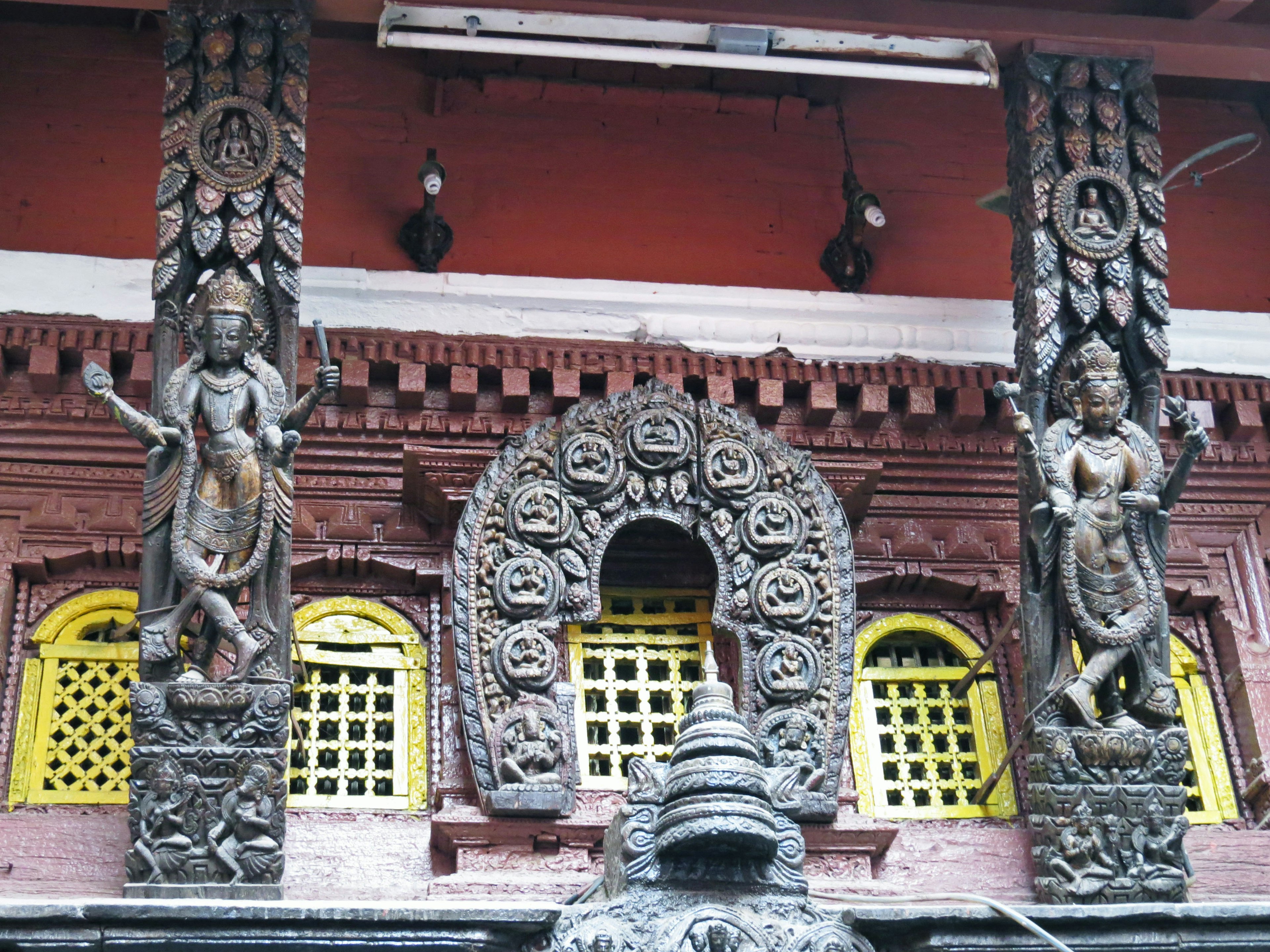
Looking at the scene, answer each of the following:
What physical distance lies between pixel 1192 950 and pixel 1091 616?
1.24 m

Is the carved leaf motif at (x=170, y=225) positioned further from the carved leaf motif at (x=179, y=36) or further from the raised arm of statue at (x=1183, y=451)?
the raised arm of statue at (x=1183, y=451)

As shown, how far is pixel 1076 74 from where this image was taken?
8422mm

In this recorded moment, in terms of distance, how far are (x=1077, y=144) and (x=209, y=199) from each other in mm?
3161

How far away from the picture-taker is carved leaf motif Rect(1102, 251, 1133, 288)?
8.15 metres

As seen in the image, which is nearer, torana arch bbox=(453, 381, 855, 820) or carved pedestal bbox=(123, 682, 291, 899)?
carved pedestal bbox=(123, 682, 291, 899)

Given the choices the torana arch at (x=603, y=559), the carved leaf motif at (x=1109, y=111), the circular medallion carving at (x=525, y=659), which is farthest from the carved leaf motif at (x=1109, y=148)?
the circular medallion carving at (x=525, y=659)

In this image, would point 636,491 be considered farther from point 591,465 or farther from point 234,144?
point 234,144

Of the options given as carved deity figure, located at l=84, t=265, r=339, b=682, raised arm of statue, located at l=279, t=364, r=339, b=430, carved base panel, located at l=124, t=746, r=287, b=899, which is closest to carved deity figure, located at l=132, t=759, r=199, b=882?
carved base panel, located at l=124, t=746, r=287, b=899

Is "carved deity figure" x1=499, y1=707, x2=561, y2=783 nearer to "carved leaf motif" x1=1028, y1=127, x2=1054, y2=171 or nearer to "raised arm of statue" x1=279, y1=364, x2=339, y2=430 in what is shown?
"raised arm of statue" x1=279, y1=364, x2=339, y2=430

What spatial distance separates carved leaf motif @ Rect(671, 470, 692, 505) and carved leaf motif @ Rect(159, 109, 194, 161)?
213 centimetres

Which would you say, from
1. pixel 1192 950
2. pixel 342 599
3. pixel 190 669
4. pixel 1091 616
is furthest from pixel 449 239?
pixel 1192 950

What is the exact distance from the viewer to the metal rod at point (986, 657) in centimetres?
838

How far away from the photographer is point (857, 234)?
9.24 metres

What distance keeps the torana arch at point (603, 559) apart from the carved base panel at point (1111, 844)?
789 mm
